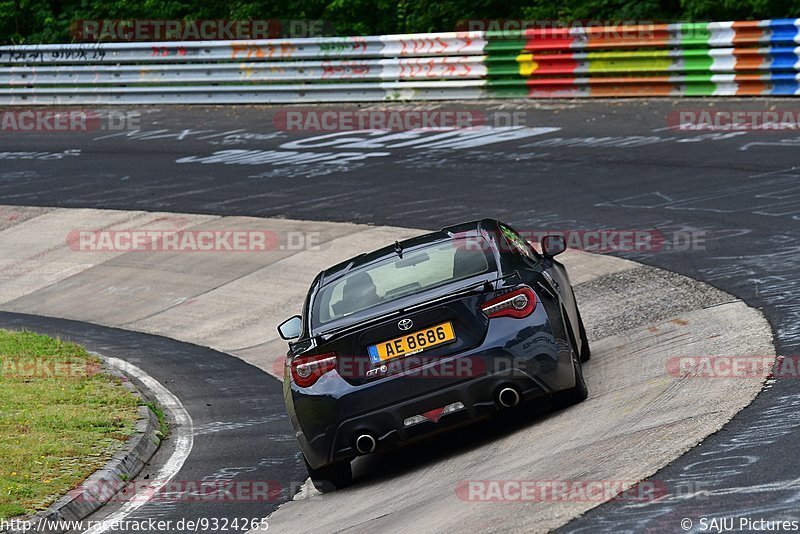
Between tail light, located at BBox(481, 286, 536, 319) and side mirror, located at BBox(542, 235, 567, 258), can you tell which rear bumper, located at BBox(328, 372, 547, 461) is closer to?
tail light, located at BBox(481, 286, 536, 319)

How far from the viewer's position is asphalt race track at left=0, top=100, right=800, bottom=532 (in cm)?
691

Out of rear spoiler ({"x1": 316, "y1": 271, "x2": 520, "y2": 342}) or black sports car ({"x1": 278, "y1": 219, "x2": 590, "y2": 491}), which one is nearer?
black sports car ({"x1": 278, "y1": 219, "x2": 590, "y2": 491})

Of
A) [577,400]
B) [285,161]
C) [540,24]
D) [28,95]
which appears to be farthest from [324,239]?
[28,95]

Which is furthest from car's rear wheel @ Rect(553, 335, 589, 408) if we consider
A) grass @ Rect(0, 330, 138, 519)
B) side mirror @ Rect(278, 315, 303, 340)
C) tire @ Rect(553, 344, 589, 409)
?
grass @ Rect(0, 330, 138, 519)

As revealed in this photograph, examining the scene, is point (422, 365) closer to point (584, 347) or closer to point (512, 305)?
point (512, 305)

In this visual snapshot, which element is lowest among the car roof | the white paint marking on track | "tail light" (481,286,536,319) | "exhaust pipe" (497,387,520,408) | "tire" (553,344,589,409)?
the white paint marking on track

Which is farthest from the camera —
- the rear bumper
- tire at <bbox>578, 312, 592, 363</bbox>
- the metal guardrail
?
the metal guardrail

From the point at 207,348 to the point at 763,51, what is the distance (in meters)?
11.0

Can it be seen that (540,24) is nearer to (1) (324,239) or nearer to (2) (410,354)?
(1) (324,239)

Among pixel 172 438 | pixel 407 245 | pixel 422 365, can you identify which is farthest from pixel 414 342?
pixel 172 438

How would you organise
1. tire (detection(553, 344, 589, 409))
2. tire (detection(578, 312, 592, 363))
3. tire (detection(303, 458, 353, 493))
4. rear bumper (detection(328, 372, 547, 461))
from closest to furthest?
rear bumper (detection(328, 372, 547, 461))
tire (detection(303, 458, 353, 493))
tire (detection(553, 344, 589, 409))
tire (detection(578, 312, 592, 363))

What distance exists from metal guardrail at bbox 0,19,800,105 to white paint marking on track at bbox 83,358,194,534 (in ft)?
38.8

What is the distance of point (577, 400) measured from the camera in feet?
28.1

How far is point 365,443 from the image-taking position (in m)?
8.05
